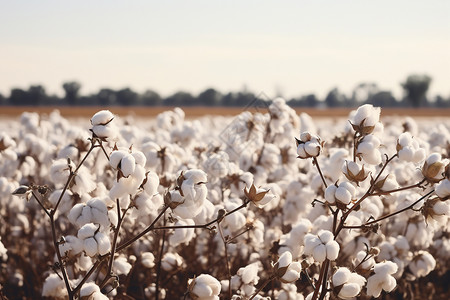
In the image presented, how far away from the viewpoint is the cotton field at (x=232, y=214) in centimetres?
228

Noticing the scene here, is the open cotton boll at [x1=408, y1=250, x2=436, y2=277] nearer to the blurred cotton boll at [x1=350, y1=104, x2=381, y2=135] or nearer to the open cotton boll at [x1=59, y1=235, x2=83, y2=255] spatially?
the blurred cotton boll at [x1=350, y1=104, x2=381, y2=135]

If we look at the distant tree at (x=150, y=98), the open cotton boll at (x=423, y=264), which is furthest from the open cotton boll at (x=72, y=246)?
the distant tree at (x=150, y=98)

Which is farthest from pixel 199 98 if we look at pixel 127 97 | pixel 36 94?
pixel 36 94

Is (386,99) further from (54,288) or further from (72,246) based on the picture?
(72,246)

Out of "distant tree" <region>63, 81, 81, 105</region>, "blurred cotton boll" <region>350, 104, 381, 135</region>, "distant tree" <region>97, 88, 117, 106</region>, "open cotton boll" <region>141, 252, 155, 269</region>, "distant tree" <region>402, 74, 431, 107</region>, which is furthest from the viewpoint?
"distant tree" <region>97, 88, 117, 106</region>

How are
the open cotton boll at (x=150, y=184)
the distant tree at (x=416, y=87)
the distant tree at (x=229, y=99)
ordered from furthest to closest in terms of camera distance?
1. the distant tree at (x=229, y=99)
2. the distant tree at (x=416, y=87)
3. the open cotton boll at (x=150, y=184)

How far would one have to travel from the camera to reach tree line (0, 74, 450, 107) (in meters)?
110

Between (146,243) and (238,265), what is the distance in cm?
80

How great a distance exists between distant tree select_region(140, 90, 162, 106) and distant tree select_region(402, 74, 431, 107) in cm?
5230

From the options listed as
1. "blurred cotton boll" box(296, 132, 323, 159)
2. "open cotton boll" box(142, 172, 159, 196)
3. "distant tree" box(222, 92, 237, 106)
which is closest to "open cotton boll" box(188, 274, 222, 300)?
"open cotton boll" box(142, 172, 159, 196)

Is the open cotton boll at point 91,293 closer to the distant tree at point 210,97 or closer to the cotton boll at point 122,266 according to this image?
the cotton boll at point 122,266

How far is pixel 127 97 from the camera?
120375 millimetres

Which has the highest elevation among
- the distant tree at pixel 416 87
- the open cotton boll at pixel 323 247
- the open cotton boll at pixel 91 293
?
the open cotton boll at pixel 323 247

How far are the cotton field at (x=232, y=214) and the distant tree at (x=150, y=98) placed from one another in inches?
4661
